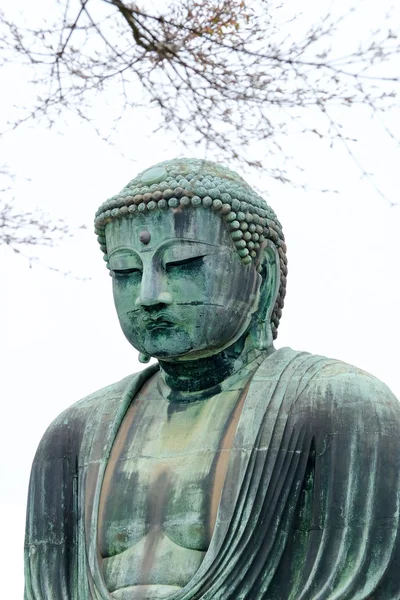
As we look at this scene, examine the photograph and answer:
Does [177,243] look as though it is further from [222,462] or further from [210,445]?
[222,462]

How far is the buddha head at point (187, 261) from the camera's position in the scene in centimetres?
1792

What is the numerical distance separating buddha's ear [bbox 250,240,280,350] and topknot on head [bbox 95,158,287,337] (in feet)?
0.35

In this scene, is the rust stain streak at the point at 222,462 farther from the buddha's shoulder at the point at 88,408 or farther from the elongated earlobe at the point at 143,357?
the buddha's shoulder at the point at 88,408

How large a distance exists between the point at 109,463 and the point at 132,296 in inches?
46.7

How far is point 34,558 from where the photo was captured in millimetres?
18406

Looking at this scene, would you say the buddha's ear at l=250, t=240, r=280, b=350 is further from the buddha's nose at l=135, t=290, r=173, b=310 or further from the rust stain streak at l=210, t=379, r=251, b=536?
the buddha's nose at l=135, t=290, r=173, b=310

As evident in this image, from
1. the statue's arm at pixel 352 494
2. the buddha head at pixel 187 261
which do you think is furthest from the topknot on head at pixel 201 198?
the statue's arm at pixel 352 494

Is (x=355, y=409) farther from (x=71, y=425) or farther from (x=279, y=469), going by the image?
(x=71, y=425)

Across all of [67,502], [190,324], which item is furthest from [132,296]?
[67,502]

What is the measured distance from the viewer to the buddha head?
1792cm

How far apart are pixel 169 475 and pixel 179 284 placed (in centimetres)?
132

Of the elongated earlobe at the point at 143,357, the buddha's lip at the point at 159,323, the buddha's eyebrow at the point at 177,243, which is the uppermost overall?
the buddha's eyebrow at the point at 177,243

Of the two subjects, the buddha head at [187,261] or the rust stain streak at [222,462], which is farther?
the buddha head at [187,261]

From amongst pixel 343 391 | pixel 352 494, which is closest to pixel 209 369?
pixel 343 391
